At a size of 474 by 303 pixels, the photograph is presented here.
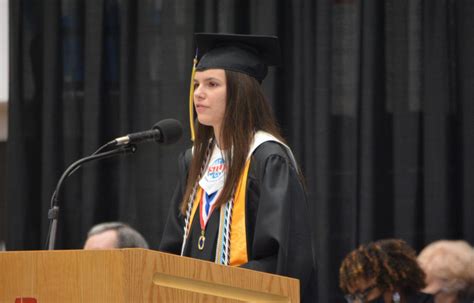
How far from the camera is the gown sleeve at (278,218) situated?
2.75 m

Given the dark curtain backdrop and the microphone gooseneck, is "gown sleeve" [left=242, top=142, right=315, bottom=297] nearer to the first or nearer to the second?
the microphone gooseneck

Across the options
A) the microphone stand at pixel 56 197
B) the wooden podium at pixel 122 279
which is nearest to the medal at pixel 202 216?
the microphone stand at pixel 56 197

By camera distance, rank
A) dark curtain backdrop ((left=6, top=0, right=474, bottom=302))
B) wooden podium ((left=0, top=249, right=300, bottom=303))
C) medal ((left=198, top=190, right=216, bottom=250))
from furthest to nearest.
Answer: dark curtain backdrop ((left=6, top=0, right=474, bottom=302))
medal ((left=198, top=190, right=216, bottom=250))
wooden podium ((left=0, top=249, right=300, bottom=303))

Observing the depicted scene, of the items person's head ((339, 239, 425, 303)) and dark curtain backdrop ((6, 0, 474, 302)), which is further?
dark curtain backdrop ((6, 0, 474, 302))

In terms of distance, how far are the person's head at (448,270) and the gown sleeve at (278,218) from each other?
1626mm

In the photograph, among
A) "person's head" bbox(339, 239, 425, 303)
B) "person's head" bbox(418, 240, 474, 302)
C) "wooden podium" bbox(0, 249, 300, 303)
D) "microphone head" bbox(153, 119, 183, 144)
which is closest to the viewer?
"wooden podium" bbox(0, 249, 300, 303)

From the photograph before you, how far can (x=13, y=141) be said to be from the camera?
5.62 meters

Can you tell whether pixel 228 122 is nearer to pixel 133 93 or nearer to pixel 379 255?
pixel 379 255

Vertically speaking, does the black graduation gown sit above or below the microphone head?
below

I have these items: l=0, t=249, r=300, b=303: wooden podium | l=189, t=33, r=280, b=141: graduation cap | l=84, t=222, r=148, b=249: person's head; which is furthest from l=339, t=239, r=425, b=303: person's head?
l=0, t=249, r=300, b=303: wooden podium

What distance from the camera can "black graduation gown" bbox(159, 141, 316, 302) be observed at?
276 cm

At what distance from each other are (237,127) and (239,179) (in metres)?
0.19

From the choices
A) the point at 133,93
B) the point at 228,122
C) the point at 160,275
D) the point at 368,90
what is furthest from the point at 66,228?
the point at 160,275

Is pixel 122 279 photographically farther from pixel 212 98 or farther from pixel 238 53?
pixel 238 53
